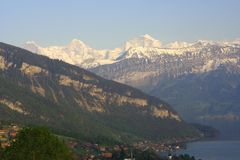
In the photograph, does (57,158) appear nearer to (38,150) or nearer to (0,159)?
(38,150)

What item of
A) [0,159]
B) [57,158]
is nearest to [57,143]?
[57,158]

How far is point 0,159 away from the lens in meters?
147

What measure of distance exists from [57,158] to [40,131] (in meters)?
6.40

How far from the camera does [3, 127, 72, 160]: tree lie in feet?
455

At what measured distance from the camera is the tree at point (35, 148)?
455ft

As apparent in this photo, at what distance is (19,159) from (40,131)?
723 centimetres

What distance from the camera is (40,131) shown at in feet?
466

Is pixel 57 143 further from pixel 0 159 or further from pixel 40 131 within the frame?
pixel 0 159

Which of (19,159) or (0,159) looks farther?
(0,159)

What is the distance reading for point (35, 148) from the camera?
457 feet

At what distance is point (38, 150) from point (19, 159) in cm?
394

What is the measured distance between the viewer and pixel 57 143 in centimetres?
14225

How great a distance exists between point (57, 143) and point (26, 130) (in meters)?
6.89

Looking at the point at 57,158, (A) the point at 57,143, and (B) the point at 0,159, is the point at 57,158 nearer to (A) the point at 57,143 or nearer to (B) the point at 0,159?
(A) the point at 57,143
